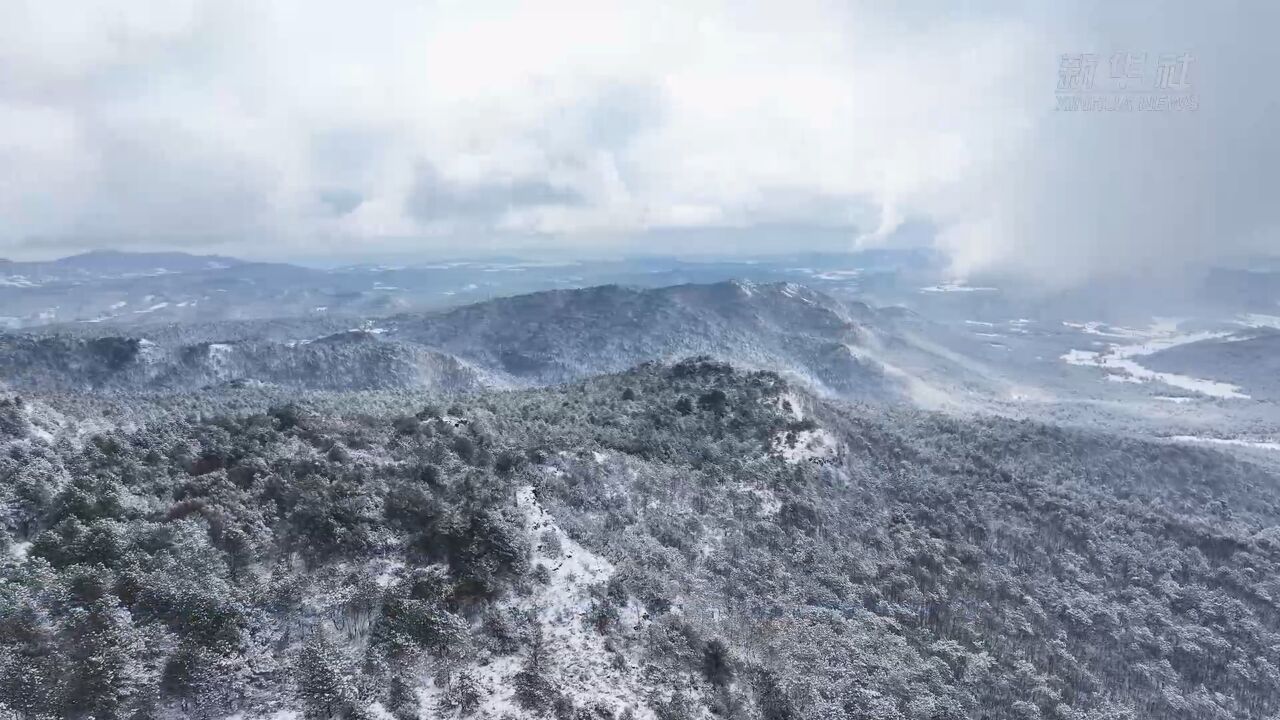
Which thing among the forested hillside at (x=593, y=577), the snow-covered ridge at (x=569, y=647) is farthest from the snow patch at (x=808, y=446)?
the snow-covered ridge at (x=569, y=647)

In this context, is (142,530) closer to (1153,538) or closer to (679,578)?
(679,578)

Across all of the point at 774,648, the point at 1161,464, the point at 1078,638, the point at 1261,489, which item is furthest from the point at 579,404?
the point at 1261,489

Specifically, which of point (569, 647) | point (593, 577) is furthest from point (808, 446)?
point (569, 647)

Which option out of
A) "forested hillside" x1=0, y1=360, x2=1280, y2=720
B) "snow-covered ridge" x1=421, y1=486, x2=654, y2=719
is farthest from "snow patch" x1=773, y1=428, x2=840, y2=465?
"snow-covered ridge" x1=421, y1=486, x2=654, y2=719

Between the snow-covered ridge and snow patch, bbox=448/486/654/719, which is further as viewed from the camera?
snow patch, bbox=448/486/654/719

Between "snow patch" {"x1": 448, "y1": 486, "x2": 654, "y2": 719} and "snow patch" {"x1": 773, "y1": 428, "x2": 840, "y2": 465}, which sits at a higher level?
"snow patch" {"x1": 448, "y1": 486, "x2": 654, "y2": 719}

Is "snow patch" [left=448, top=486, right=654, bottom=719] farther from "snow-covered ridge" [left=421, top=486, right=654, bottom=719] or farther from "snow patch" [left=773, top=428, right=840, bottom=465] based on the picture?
"snow patch" [left=773, top=428, right=840, bottom=465]

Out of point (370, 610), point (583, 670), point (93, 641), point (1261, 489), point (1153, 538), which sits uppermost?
point (93, 641)

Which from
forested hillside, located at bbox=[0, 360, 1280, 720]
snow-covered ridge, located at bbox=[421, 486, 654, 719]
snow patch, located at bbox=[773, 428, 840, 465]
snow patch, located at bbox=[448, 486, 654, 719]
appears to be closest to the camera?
forested hillside, located at bbox=[0, 360, 1280, 720]

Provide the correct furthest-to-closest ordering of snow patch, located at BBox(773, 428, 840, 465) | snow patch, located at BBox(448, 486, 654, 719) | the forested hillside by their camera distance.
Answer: snow patch, located at BBox(773, 428, 840, 465), snow patch, located at BBox(448, 486, 654, 719), the forested hillside
